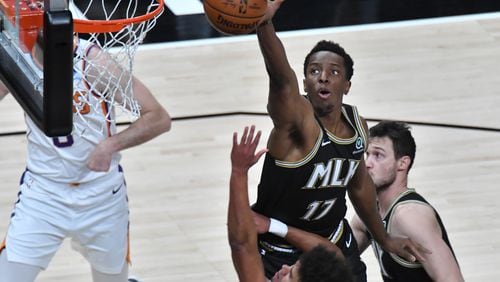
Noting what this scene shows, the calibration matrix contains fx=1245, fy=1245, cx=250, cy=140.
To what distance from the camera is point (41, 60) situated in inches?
141

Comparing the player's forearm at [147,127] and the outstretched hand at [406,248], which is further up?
the player's forearm at [147,127]

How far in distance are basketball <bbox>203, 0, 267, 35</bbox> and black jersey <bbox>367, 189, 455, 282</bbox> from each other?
50.8 inches

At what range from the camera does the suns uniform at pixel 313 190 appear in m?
5.02

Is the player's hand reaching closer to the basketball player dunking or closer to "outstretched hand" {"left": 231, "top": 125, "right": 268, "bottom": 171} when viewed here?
the basketball player dunking

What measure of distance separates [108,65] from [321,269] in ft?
4.80

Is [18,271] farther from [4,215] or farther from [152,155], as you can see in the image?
[152,155]

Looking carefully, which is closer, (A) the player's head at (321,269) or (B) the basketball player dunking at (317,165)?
(A) the player's head at (321,269)

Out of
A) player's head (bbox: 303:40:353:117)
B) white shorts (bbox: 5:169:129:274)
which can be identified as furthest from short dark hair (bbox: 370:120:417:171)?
white shorts (bbox: 5:169:129:274)

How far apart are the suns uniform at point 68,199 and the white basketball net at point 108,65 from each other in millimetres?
78

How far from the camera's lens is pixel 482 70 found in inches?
358

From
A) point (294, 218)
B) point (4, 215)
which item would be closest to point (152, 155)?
point (4, 215)

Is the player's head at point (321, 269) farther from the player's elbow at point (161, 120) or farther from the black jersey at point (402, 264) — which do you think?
the player's elbow at point (161, 120)

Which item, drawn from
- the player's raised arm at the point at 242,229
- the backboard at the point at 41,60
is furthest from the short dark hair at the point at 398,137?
the backboard at the point at 41,60

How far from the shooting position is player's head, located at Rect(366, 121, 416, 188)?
215 inches
